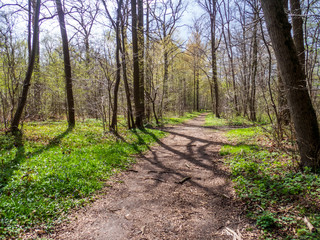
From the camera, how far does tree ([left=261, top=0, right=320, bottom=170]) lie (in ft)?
12.5

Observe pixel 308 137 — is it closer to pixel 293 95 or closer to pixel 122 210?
pixel 293 95

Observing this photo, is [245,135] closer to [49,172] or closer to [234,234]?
[234,234]

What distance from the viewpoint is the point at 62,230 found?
314cm

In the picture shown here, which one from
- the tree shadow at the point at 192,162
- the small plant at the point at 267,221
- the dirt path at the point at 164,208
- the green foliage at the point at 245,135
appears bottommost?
the dirt path at the point at 164,208

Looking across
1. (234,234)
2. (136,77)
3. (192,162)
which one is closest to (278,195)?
(234,234)

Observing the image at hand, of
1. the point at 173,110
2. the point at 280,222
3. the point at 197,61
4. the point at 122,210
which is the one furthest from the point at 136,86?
the point at 197,61

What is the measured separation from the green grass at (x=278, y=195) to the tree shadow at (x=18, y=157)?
17.4 ft

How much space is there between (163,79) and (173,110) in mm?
11330

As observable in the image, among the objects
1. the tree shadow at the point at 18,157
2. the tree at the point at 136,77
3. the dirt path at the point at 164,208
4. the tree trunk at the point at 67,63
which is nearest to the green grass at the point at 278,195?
the dirt path at the point at 164,208

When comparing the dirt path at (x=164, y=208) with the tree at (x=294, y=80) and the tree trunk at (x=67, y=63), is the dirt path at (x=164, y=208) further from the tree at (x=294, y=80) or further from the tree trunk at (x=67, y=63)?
the tree trunk at (x=67, y=63)

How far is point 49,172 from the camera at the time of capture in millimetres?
4605

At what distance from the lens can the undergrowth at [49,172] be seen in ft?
10.7

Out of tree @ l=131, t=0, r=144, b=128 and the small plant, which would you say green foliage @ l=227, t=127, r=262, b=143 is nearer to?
the small plant

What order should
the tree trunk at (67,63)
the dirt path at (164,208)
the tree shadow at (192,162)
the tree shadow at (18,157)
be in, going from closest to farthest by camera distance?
1. the dirt path at (164,208)
2. the tree shadow at (18,157)
3. the tree shadow at (192,162)
4. the tree trunk at (67,63)
